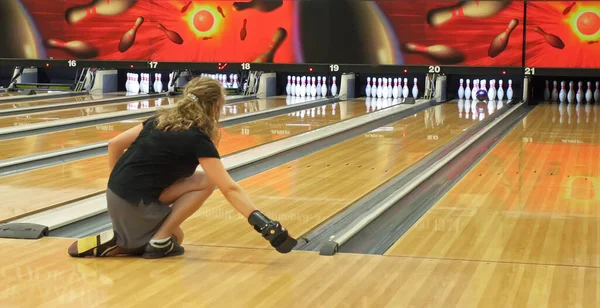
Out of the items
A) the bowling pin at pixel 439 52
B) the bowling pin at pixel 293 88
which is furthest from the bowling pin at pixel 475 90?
the bowling pin at pixel 293 88

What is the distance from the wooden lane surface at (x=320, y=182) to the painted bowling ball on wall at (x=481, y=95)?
281 cm

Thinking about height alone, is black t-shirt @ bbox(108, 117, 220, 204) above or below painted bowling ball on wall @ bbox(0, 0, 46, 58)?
below

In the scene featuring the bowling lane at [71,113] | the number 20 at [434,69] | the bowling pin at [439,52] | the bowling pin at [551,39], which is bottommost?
the bowling lane at [71,113]

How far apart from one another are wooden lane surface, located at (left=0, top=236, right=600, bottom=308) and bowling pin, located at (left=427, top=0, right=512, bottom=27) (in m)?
7.14

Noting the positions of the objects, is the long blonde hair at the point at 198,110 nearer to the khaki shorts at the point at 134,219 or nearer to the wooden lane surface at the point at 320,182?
the khaki shorts at the point at 134,219

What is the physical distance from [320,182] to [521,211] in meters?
1.21

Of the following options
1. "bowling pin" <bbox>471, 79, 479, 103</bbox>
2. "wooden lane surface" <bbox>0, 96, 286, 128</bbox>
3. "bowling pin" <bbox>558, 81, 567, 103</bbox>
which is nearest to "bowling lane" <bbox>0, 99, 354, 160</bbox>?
"wooden lane surface" <bbox>0, 96, 286, 128</bbox>

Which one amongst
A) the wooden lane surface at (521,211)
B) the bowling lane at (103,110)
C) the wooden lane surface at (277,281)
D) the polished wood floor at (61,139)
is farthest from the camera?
the bowling lane at (103,110)

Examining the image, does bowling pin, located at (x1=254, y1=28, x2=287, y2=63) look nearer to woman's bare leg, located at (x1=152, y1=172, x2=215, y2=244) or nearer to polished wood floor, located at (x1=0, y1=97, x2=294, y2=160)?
polished wood floor, located at (x1=0, y1=97, x2=294, y2=160)

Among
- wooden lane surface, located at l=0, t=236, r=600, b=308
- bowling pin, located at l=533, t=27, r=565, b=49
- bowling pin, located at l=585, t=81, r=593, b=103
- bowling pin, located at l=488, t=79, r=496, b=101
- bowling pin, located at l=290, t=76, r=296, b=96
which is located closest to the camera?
wooden lane surface, located at l=0, t=236, r=600, b=308

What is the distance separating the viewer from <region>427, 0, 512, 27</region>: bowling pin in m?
9.78

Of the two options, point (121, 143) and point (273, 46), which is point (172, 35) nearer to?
point (273, 46)

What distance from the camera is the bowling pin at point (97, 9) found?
11.2m

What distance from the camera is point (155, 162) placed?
296 centimetres
